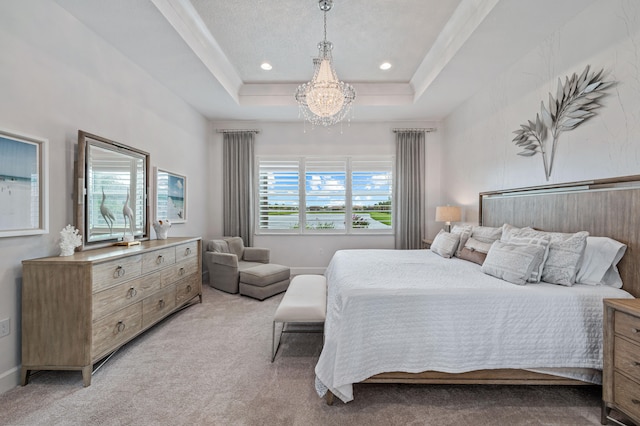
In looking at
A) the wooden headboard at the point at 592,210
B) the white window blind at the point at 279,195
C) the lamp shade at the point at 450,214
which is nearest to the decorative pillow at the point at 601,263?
the wooden headboard at the point at 592,210

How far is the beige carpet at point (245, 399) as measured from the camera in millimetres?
1692

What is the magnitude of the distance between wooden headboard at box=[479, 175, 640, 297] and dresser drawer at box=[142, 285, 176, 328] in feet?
13.0

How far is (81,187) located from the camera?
2402 mm

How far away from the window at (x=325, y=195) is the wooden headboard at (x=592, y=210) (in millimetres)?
2333

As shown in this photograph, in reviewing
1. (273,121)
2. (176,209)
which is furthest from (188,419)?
(273,121)

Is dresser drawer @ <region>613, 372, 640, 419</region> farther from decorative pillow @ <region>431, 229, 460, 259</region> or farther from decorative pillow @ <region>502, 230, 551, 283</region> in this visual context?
decorative pillow @ <region>431, 229, 460, 259</region>

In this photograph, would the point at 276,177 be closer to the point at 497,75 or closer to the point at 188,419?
the point at 497,75

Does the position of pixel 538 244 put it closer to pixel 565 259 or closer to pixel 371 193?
pixel 565 259

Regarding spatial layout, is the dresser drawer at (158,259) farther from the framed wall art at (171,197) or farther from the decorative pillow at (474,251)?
the decorative pillow at (474,251)

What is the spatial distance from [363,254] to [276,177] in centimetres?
264

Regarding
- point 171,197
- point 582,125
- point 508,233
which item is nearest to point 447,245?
point 508,233

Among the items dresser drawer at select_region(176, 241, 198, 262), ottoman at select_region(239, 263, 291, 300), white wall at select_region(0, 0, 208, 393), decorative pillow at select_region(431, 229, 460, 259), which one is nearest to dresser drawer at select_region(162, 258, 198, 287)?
dresser drawer at select_region(176, 241, 198, 262)

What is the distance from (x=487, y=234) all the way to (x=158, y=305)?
3.64m

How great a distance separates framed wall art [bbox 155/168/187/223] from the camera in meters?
3.72
